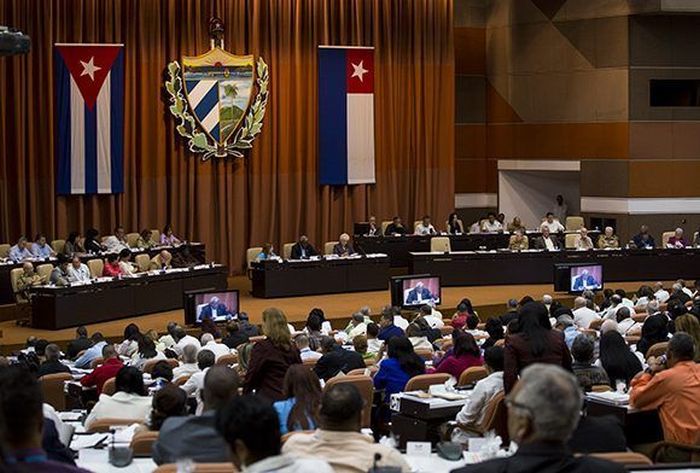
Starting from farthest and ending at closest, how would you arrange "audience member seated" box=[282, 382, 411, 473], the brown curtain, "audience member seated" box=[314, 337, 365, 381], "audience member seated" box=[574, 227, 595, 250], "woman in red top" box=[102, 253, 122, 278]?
"audience member seated" box=[574, 227, 595, 250] < the brown curtain < "woman in red top" box=[102, 253, 122, 278] < "audience member seated" box=[314, 337, 365, 381] < "audience member seated" box=[282, 382, 411, 473]

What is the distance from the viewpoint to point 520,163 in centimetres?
2803

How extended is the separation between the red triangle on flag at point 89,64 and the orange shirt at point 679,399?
641 inches

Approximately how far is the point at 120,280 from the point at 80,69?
509cm

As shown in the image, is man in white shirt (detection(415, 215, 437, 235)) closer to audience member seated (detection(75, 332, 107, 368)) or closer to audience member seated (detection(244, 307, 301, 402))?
audience member seated (detection(75, 332, 107, 368))

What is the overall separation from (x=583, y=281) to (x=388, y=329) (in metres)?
8.33

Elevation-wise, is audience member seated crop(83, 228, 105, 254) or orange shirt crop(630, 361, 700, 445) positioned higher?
audience member seated crop(83, 228, 105, 254)

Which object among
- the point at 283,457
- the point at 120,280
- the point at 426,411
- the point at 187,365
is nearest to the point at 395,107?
the point at 120,280

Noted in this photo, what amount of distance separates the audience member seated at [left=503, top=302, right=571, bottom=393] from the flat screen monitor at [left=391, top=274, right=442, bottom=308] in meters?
10.4

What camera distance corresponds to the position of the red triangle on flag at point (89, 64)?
22.3m

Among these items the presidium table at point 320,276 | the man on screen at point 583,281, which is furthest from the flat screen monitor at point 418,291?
the presidium table at point 320,276

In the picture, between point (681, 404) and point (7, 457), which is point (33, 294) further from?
point (7, 457)

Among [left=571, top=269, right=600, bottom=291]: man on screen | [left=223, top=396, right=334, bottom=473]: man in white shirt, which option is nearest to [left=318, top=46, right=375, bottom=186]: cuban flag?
[left=571, top=269, right=600, bottom=291]: man on screen

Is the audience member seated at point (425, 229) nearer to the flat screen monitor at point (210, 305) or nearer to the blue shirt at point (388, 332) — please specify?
the flat screen monitor at point (210, 305)

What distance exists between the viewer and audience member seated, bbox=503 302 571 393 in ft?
25.6
